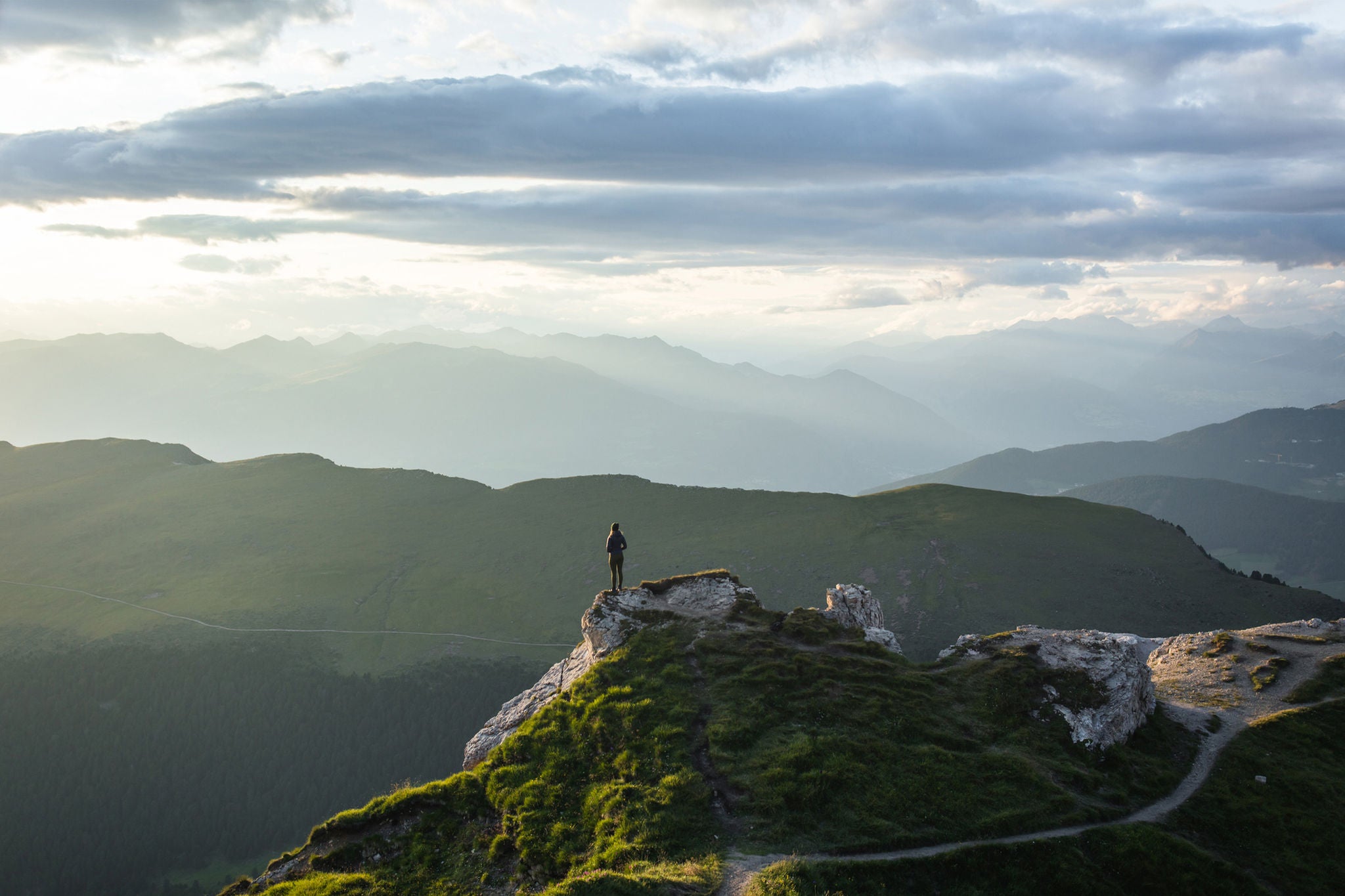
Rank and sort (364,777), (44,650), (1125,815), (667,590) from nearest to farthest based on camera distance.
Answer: (1125,815) → (667,590) → (364,777) → (44,650)

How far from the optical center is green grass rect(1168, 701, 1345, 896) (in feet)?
124

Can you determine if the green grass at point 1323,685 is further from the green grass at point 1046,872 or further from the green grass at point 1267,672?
the green grass at point 1046,872

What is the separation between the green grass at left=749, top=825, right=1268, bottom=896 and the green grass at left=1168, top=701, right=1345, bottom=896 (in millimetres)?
2902

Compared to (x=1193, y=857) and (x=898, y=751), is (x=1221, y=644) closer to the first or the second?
(x=1193, y=857)

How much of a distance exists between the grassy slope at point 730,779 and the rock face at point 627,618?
13.7ft

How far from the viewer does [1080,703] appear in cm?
4638

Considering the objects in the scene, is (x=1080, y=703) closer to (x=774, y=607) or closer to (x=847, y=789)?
(x=847, y=789)

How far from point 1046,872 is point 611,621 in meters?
29.1

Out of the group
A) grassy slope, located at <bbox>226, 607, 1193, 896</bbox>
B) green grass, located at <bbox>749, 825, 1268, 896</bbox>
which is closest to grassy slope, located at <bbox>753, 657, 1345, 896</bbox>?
green grass, located at <bbox>749, 825, 1268, 896</bbox>

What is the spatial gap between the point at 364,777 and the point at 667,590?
149 metres

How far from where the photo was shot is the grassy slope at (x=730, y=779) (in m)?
32.9

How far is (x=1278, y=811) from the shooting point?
137ft

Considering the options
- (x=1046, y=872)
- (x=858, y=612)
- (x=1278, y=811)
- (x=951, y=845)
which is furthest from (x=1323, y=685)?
(x=951, y=845)

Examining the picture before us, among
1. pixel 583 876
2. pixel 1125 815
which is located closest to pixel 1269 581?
pixel 1125 815
